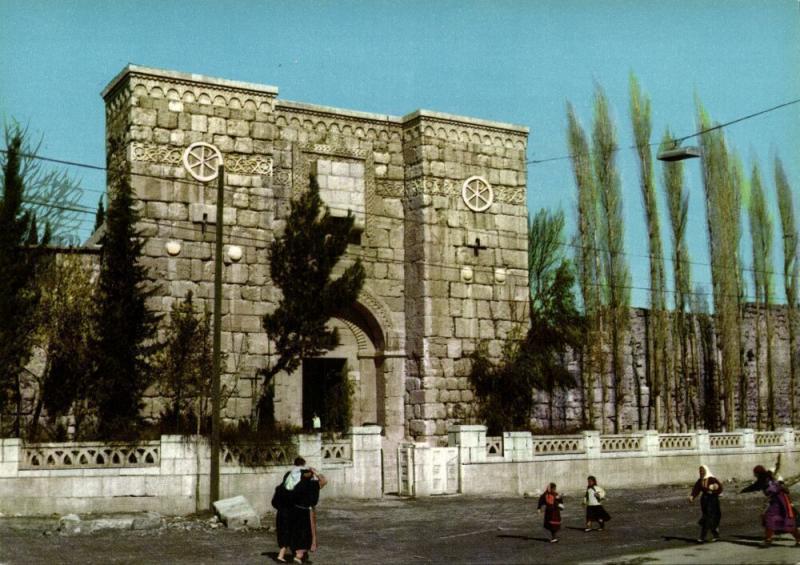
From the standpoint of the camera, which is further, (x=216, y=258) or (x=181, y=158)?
(x=181, y=158)

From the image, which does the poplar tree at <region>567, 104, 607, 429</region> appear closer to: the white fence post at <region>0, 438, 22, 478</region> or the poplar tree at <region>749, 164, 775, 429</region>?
the poplar tree at <region>749, 164, 775, 429</region>

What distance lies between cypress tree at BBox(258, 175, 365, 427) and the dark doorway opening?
325cm

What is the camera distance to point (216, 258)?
17547mm

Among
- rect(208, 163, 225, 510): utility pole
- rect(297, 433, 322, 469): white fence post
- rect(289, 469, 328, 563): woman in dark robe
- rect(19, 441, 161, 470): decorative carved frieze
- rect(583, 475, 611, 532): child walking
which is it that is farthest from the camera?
rect(297, 433, 322, 469): white fence post

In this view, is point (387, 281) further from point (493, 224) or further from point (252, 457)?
point (252, 457)

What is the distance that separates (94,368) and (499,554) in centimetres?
862

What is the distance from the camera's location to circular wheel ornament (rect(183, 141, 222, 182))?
65.6ft

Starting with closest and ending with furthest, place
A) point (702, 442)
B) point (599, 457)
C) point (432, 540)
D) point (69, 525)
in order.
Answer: point (432, 540) < point (69, 525) < point (599, 457) < point (702, 442)

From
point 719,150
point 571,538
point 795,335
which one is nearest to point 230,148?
point 571,538

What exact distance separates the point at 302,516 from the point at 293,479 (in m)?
0.49

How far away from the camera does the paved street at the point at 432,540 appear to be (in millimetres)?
12633

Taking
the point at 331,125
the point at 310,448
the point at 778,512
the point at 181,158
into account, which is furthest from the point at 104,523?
the point at 331,125

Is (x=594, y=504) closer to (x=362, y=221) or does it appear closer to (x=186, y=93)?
(x=362, y=221)

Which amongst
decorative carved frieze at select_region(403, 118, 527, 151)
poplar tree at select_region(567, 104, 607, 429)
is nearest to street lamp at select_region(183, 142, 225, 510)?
decorative carved frieze at select_region(403, 118, 527, 151)
